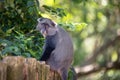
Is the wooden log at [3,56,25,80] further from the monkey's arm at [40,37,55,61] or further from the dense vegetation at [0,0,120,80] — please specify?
the monkey's arm at [40,37,55,61]

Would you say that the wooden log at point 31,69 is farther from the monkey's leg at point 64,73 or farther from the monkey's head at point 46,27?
the monkey's head at point 46,27

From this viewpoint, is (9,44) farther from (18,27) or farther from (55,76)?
(55,76)

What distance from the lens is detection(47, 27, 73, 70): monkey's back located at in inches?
190

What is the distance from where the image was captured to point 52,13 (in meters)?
5.14

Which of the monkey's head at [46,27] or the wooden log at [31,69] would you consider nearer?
the wooden log at [31,69]

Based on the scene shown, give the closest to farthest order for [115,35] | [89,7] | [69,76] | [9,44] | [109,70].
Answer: [9,44] → [69,76] → [109,70] → [115,35] → [89,7]

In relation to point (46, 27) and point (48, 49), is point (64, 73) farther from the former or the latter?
point (46, 27)

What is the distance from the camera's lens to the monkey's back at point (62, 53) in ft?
15.8

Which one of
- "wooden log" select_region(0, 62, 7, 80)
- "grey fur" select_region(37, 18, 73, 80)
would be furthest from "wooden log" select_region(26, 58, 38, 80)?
"grey fur" select_region(37, 18, 73, 80)

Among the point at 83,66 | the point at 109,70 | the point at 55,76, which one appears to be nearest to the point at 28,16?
the point at 55,76

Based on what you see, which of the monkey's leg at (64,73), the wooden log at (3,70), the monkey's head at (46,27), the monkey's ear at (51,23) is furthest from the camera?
the monkey's ear at (51,23)

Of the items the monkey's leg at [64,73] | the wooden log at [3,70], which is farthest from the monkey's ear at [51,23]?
the wooden log at [3,70]

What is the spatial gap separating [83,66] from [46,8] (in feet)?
19.5

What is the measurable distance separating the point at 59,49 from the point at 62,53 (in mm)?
82
